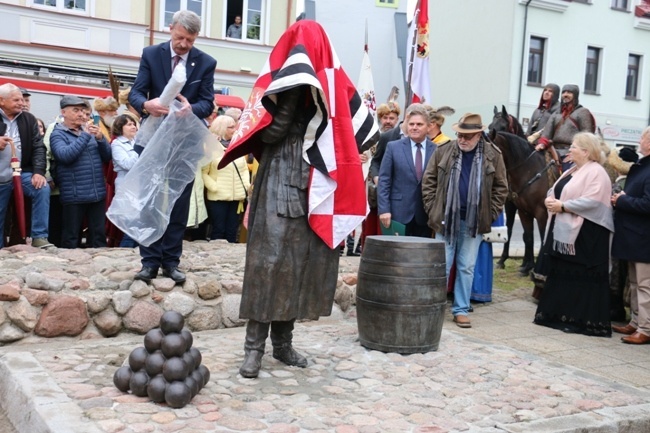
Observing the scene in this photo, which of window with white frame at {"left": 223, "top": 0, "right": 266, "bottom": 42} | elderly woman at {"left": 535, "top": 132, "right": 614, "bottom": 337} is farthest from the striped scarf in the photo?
window with white frame at {"left": 223, "top": 0, "right": 266, "bottom": 42}

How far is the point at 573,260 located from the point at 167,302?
12.6ft

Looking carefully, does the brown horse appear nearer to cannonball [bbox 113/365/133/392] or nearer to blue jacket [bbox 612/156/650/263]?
blue jacket [bbox 612/156/650/263]

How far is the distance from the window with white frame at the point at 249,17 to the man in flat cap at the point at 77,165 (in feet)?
53.8

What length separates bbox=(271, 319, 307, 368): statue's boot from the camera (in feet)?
16.7

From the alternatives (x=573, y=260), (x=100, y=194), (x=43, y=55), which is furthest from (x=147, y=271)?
(x=43, y=55)

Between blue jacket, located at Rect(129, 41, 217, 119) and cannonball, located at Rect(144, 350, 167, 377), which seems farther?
blue jacket, located at Rect(129, 41, 217, 119)

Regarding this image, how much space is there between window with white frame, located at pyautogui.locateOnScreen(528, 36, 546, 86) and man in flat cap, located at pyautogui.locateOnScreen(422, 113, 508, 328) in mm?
24159

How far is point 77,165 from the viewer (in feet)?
25.8

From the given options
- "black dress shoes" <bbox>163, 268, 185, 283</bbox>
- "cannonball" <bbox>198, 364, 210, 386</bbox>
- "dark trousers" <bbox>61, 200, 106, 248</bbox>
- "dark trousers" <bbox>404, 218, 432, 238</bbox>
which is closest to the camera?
"cannonball" <bbox>198, 364, 210, 386</bbox>

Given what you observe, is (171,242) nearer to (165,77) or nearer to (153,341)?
(165,77)

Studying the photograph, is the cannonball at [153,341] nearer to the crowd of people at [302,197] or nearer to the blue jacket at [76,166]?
the crowd of people at [302,197]

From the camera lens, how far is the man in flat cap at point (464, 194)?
6918 millimetres

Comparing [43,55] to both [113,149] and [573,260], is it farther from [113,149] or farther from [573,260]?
[573,260]

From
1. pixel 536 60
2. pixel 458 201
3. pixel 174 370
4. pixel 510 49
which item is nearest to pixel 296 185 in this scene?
→ pixel 174 370
